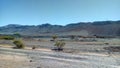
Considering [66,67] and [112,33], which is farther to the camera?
[112,33]

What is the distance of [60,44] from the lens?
48.9m

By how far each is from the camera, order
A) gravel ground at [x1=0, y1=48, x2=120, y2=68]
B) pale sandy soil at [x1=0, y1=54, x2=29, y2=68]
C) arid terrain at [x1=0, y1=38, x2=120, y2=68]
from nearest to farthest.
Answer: pale sandy soil at [x1=0, y1=54, x2=29, y2=68], gravel ground at [x1=0, y1=48, x2=120, y2=68], arid terrain at [x1=0, y1=38, x2=120, y2=68]

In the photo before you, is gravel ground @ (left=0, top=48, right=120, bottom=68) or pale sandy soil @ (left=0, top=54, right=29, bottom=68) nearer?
pale sandy soil @ (left=0, top=54, right=29, bottom=68)

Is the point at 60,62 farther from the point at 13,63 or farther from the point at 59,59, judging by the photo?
the point at 13,63

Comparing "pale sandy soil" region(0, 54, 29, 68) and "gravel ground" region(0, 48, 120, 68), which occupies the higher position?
"pale sandy soil" region(0, 54, 29, 68)

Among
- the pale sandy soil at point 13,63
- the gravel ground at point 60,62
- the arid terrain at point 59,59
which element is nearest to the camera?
the pale sandy soil at point 13,63

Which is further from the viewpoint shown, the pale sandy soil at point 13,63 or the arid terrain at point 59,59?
the arid terrain at point 59,59

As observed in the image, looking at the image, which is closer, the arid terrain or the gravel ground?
the gravel ground

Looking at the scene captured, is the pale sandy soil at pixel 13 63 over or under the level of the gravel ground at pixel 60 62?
over

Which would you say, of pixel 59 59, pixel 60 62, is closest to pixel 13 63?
pixel 60 62

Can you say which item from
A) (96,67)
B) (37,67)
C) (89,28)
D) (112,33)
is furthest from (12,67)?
(89,28)

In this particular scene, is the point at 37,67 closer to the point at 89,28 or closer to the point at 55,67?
the point at 55,67

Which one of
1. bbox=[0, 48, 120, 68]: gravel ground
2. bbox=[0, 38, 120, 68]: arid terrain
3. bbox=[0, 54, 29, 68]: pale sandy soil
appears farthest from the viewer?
bbox=[0, 38, 120, 68]: arid terrain

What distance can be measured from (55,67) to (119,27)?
156 m
